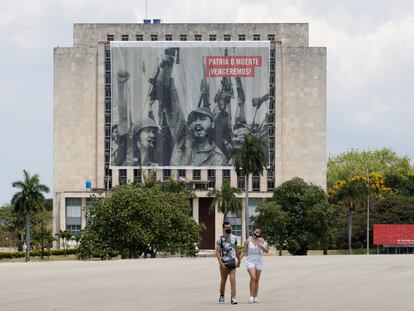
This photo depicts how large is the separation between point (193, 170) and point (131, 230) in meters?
72.7

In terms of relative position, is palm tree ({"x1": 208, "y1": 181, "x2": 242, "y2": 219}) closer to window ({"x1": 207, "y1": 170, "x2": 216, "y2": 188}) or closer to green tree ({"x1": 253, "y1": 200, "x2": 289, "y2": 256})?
green tree ({"x1": 253, "y1": 200, "x2": 289, "y2": 256})

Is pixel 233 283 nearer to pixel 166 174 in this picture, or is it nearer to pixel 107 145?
pixel 166 174

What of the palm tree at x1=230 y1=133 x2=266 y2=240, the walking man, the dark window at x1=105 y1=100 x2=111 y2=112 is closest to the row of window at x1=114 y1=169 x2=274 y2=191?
the dark window at x1=105 y1=100 x2=111 y2=112

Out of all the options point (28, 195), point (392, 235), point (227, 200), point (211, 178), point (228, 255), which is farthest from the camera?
point (211, 178)

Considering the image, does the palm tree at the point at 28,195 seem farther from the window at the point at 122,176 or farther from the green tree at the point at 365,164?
the green tree at the point at 365,164

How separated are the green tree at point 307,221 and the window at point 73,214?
51219mm

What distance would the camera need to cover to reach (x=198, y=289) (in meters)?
35.7

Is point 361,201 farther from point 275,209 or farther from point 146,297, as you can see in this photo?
point 146,297

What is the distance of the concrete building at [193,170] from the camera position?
16025 centimetres

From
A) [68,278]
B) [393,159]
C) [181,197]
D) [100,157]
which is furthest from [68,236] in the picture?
[68,278]

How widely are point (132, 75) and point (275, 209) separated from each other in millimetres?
52249

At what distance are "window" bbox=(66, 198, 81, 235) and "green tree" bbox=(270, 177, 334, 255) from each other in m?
51.2

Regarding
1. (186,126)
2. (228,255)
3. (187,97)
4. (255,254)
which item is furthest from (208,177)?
(228,255)

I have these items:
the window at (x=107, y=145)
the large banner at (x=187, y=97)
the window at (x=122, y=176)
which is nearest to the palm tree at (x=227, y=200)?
the large banner at (x=187, y=97)
